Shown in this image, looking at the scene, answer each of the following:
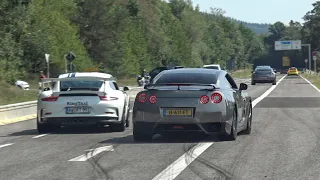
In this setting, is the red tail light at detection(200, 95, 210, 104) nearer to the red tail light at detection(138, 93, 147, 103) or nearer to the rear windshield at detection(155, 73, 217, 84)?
the rear windshield at detection(155, 73, 217, 84)

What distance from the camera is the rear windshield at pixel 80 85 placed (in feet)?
60.3

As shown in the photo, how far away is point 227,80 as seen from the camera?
52.2 feet

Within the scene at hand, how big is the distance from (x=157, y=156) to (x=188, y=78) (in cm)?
311

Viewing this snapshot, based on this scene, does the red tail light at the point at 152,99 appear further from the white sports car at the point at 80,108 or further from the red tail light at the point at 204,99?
the white sports car at the point at 80,108

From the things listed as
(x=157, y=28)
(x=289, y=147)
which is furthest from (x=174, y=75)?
(x=157, y=28)

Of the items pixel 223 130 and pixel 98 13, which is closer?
pixel 223 130

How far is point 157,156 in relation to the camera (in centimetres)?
1245

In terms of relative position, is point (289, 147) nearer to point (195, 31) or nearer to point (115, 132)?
point (115, 132)

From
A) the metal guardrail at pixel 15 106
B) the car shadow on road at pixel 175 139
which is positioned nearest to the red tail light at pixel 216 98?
the car shadow on road at pixel 175 139

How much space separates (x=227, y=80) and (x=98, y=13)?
7629cm

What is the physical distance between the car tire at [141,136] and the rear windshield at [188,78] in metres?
1.08

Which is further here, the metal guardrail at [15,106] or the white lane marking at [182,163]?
the metal guardrail at [15,106]

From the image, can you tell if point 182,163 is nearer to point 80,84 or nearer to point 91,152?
point 91,152

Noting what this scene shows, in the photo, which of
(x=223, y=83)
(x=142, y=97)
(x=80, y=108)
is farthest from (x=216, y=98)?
(x=80, y=108)
